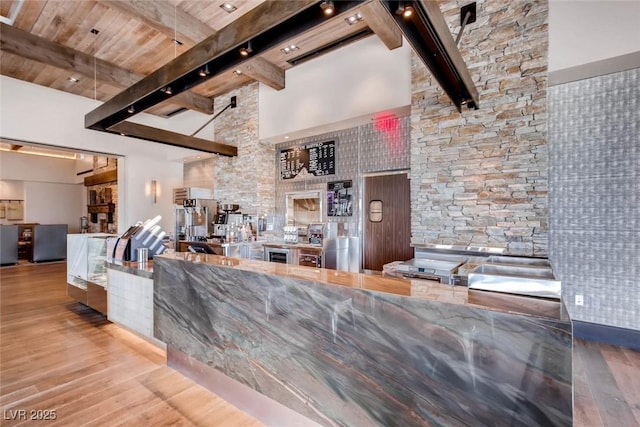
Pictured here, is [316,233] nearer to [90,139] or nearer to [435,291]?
[435,291]

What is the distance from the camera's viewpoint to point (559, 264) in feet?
11.9

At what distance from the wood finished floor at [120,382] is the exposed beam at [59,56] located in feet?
13.4

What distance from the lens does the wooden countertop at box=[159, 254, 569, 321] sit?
1.09 metres

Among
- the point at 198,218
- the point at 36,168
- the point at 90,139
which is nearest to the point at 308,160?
the point at 198,218

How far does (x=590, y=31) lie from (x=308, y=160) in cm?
421

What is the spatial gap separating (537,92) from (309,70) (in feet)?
11.8

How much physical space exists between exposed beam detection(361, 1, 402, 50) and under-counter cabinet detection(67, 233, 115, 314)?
15.6 feet

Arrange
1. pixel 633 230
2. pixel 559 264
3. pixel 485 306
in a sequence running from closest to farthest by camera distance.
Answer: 1. pixel 485 306
2. pixel 633 230
3. pixel 559 264

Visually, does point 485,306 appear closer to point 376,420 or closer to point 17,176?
point 376,420

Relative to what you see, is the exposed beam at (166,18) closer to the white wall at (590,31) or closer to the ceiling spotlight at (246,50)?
the ceiling spotlight at (246,50)

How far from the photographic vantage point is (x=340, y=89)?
4.89 m

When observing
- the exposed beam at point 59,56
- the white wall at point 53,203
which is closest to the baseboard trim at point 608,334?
the exposed beam at point 59,56

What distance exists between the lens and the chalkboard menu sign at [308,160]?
551cm

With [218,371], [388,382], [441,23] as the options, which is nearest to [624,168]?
[441,23]
